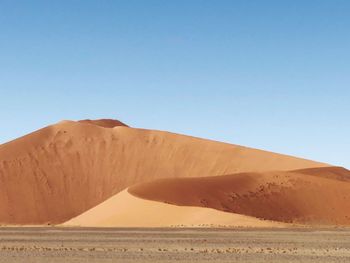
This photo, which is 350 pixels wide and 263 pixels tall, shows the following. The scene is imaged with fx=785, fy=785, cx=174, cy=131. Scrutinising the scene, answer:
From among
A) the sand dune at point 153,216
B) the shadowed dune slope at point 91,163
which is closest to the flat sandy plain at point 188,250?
the sand dune at point 153,216

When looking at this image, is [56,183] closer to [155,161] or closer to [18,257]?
[155,161]

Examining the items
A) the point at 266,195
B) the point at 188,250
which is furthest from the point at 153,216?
the point at 188,250

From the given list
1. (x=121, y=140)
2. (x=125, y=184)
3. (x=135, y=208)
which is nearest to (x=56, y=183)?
(x=125, y=184)

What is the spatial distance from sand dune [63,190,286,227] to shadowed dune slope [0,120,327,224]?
19493 mm

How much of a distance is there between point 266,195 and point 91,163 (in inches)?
1604

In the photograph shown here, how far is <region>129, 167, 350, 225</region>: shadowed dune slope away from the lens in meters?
74.8

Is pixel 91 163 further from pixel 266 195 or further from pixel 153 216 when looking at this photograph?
pixel 153 216

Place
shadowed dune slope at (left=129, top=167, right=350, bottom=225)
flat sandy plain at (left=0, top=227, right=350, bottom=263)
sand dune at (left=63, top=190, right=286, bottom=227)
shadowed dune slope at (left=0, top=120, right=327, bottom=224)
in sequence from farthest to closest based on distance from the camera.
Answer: shadowed dune slope at (left=0, top=120, right=327, bottom=224)
shadowed dune slope at (left=129, top=167, right=350, bottom=225)
sand dune at (left=63, top=190, right=286, bottom=227)
flat sandy plain at (left=0, top=227, right=350, bottom=263)

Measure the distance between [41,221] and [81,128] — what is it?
32637mm

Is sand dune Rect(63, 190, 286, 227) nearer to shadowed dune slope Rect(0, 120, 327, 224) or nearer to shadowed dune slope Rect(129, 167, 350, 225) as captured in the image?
shadowed dune slope Rect(129, 167, 350, 225)

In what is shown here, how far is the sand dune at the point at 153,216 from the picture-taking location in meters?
66.9

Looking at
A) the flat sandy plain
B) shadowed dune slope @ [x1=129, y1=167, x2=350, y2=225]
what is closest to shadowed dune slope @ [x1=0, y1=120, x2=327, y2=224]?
shadowed dune slope @ [x1=129, y1=167, x2=350, y2=225]

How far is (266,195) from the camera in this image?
79.1m

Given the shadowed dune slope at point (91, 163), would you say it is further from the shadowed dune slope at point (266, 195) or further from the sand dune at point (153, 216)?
the shadowed dune slope at point (266, 195)
